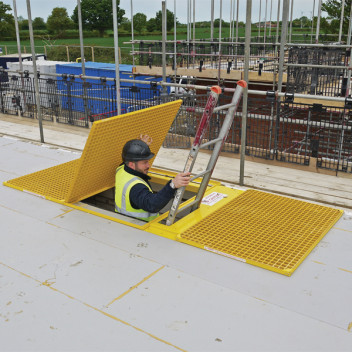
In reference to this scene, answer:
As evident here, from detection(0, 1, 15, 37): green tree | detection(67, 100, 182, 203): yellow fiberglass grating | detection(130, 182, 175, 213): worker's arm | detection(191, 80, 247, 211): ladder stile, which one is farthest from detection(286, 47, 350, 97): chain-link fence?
detection(0, 1, 15, 37): green tree

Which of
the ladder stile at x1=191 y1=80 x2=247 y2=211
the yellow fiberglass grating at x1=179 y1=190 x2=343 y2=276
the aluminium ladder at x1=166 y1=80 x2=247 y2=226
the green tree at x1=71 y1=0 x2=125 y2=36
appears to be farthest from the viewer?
the green tree at x1=71 y1=0 x2=125 y2=36

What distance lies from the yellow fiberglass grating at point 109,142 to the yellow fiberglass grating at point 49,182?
41 cm

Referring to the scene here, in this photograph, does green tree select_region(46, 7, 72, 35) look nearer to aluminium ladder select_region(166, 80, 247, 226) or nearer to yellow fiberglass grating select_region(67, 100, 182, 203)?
yellow fiberglass grating select_region(67, 100, 182, 203)

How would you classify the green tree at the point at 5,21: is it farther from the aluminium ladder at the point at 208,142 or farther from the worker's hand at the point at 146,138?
the aluminium ladder at the point at 208,142

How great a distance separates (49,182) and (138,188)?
1842 millimetres

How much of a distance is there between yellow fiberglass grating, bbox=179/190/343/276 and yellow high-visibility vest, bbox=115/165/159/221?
51 cm

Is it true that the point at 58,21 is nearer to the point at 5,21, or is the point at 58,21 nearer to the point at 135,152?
the point at 5,21

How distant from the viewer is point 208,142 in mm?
3939

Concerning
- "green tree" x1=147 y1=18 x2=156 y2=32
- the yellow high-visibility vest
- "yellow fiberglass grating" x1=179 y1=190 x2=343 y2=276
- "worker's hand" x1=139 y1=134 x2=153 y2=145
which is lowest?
"yellow fiberglass grating" x1=179 y1=190 x2=343 y2=276

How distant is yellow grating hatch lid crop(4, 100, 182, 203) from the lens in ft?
12.9

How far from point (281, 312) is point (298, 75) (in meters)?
8.46

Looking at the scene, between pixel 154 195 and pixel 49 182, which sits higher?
pixel 154 195

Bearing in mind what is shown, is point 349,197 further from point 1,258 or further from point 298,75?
point 298,75

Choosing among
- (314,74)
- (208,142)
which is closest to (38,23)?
(314,74)
